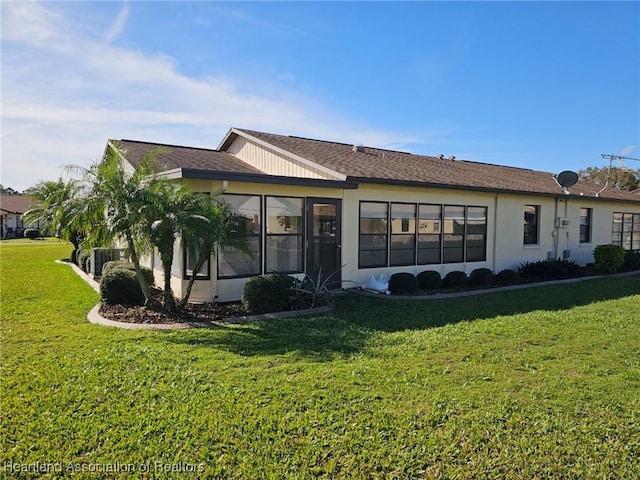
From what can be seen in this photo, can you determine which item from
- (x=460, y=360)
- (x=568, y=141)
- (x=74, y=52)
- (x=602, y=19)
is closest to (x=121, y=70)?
(x=74, y=52)

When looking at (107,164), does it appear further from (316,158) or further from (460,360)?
(460,360)

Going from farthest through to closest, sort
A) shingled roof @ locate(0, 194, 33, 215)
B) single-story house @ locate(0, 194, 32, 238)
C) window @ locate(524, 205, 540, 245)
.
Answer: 1. shingled roof @ locate(0, 194, 33, 215)
2. single-story house @ locate(0, 194, 32, 238)
3. window @ locate(524, 205, 540, 245)

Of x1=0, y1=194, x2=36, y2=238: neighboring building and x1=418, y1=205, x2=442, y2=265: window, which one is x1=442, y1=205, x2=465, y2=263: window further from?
x1=0, y1=194, x2=36, y2=238: neighboring building

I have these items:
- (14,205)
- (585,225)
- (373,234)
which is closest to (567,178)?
(585,225)

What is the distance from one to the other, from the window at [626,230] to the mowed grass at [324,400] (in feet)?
42.3

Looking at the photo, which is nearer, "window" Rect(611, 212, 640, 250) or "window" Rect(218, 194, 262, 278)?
"window" Rect(218, 194, 262, 278)

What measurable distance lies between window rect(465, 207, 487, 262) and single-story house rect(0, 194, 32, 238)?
147 ft

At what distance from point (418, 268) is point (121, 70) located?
8681 millimetres

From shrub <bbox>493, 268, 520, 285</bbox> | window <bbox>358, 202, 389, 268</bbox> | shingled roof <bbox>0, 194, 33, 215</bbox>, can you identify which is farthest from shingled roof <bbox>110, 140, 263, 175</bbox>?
shingled roof <bbox>0, 194, 33, 215</bbox>

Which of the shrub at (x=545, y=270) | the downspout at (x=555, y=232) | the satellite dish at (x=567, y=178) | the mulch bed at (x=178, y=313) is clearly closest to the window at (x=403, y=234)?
the shrub at (x=545, y=270)

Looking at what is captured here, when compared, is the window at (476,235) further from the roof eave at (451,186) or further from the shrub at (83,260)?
the shrub at (83,260)

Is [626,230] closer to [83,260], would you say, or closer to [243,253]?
[243,253]

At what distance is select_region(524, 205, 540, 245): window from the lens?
14.4m

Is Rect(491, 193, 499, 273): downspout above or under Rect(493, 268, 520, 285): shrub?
above
